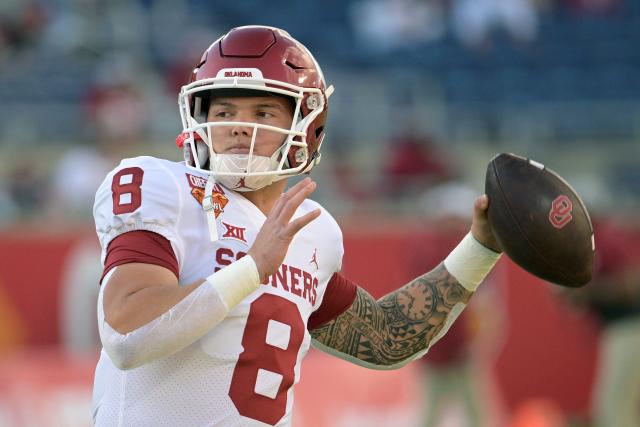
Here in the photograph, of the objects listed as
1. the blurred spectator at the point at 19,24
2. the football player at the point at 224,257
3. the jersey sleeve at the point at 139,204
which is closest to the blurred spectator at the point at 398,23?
the blurred spectator at the point at 19,24

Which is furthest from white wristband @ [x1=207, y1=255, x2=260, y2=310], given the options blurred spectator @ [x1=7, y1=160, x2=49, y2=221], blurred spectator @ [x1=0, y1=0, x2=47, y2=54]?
blurred spectator @ [x1=0, y1=0, x2=47, y2=54]

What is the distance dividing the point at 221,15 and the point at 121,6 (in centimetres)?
101

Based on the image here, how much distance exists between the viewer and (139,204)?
2635 mm

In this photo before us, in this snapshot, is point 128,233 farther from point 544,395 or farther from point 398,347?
point 544,395

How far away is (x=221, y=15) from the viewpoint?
1097 cm

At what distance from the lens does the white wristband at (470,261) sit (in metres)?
3.17

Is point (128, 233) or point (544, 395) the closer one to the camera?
point (128, 233)

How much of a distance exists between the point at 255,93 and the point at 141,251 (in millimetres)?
489

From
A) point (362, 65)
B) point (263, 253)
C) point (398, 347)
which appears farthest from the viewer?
point (362, 65)

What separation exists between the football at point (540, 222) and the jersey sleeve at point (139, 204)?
827mm

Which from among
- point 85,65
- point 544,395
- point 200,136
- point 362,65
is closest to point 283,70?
point 200,136

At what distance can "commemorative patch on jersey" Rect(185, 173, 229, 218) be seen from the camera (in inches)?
108

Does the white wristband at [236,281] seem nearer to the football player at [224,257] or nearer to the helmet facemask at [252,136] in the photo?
the football player at [224,257]

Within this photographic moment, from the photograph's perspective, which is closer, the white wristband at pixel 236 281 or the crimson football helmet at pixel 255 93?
the white wristband at pixel 236 281
